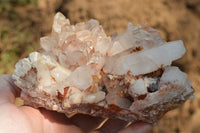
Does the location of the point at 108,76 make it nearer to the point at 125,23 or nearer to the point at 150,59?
the point at 150,59

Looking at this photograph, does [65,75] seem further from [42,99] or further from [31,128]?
[31,128]

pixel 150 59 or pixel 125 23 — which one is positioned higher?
pixel 150 59

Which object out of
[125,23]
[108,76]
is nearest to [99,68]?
[108,76]

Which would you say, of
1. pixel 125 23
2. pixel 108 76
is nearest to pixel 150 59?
pixel 108 76

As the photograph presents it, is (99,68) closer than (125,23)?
Yes

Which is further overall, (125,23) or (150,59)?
(125,23)

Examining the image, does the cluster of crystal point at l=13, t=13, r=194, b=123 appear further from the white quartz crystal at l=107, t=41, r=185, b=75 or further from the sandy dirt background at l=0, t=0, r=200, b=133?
the sandy dirt background at l=0, t=0, r=200, b=133

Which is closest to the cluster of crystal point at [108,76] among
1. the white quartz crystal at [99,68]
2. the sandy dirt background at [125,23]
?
the white quartz crystal at [99,68]
